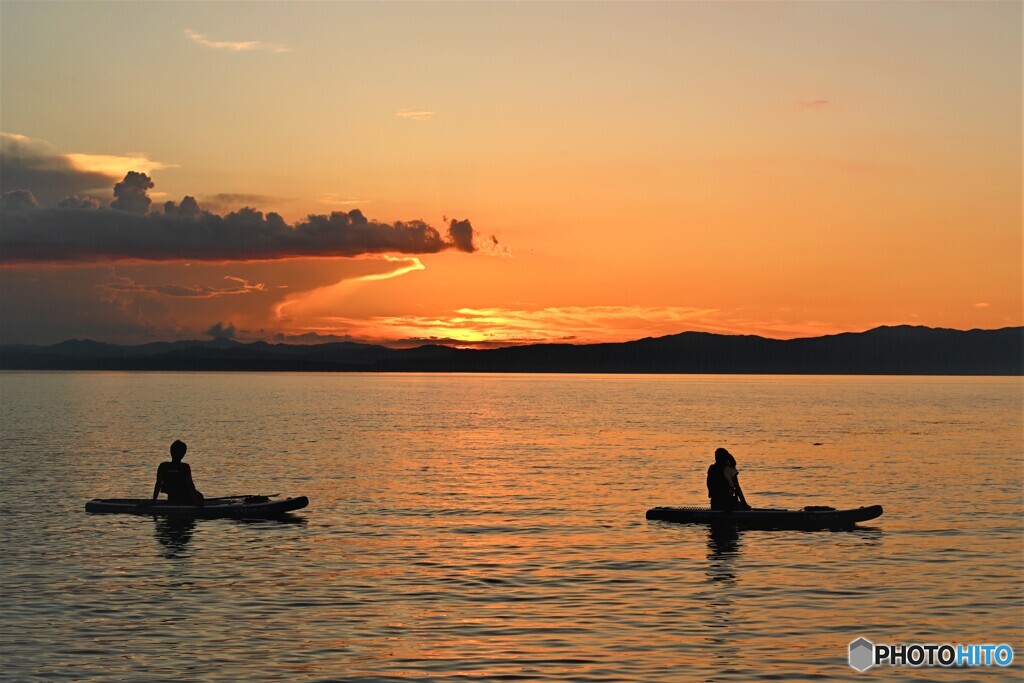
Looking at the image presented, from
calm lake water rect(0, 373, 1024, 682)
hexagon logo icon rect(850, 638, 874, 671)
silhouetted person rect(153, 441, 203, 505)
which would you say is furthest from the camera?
silhouetted person rect(153, 441, 203, 505)

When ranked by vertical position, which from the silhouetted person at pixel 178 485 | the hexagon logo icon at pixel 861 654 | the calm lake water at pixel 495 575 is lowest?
the calm lake water at pixel 495 575

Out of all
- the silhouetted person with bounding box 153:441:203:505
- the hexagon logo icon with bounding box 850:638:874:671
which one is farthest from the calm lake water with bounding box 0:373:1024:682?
the silhouetted person with bounding box 153:441:203:505

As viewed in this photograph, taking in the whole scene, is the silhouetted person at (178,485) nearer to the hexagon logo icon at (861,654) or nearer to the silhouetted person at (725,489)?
the silhouetted person at (725,489)

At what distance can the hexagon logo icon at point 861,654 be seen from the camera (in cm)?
2042

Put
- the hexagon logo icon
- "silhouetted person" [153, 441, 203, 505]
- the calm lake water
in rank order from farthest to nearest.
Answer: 1. "silhouetted person" [153, 441, 203, 505]
2. the calm lake water
3. the hexagon logo icon

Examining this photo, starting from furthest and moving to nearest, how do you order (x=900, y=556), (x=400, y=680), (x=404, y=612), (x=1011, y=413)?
1. (x=1011, y=413)
2. (x=900, y=556)
3. (x=404, y=612)
4. (x=400, y=680)

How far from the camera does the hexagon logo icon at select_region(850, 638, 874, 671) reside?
20422 mm

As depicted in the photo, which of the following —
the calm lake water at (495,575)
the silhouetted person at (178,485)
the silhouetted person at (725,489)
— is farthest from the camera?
the silhouetted person at (178,485)

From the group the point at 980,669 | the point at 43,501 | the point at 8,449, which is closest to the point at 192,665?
the point at 980,669

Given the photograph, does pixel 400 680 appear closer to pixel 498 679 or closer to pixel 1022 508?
pixel 498 679

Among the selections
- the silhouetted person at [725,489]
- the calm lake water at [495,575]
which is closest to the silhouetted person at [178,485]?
the calm lake water at [495,575]

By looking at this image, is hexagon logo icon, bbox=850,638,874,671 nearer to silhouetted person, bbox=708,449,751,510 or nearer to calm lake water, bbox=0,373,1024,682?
calm lake water, bbox=0,373,1024,682

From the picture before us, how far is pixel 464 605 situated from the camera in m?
25.2

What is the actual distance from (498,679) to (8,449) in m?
64.4
